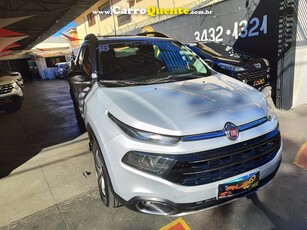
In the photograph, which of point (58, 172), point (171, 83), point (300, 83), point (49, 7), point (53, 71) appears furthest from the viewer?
point (53, 71)

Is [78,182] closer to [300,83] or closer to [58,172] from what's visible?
[58,172]

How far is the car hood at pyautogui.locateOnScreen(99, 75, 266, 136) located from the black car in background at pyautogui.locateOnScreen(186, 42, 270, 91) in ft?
11.0

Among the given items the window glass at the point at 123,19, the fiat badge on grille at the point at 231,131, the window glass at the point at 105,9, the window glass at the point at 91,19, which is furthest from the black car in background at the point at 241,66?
the window glass at the point at 91,19

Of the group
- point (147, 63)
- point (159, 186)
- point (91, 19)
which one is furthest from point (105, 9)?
point (159, 186)

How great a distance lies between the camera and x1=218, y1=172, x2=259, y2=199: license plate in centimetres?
203

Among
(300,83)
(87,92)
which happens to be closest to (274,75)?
(300,83)

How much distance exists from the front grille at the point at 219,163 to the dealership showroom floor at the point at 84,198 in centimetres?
68

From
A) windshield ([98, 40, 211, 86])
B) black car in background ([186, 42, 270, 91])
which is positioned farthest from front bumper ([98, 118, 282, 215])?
black car in background ([186, 42, 270, 91])

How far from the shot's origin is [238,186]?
2.09m

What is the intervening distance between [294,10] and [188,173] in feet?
15.7

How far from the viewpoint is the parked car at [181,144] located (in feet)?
6.33

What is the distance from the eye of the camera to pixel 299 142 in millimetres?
4062

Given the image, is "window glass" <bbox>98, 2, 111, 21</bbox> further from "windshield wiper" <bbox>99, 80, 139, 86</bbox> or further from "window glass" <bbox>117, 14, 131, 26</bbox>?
"windshield wiper" <bbox>99, 80, 139, 86</bbox>

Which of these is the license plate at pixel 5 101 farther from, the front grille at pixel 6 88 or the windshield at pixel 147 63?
the windshield at pixel 147 63
